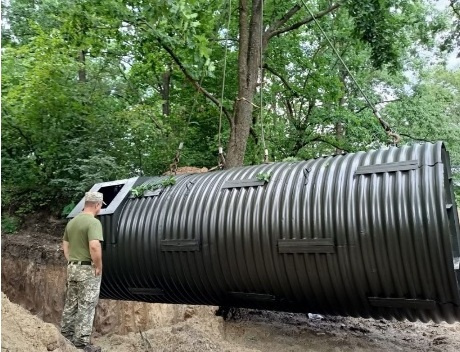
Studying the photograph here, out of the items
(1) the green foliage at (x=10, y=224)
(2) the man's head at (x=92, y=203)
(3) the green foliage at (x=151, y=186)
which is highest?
(3) the green foliage at (x=151, y=186)

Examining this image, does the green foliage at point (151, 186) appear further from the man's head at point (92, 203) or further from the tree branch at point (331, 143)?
the tree branch at point (331, 143)

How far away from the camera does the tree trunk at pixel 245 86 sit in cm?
793

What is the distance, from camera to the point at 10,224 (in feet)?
31.0

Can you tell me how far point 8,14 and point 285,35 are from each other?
339 inches

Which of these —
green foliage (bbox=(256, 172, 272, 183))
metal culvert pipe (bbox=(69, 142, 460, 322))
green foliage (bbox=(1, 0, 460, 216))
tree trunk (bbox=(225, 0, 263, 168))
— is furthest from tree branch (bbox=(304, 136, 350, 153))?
green foliage (bbox=(256, 172, 272, 183))

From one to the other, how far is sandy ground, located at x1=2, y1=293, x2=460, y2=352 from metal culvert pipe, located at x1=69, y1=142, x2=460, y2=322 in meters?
1.26

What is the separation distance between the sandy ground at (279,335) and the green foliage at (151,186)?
1.96 metres

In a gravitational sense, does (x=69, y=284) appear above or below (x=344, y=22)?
below

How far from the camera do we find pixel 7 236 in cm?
909

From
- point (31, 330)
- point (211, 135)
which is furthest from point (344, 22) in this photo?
point (31, 330)

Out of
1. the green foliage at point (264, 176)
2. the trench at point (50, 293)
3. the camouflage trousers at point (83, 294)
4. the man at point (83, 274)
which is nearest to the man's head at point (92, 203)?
the man at point (83, 274)

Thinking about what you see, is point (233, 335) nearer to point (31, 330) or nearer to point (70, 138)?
point (31, 330)

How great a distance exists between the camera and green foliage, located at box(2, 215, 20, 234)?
9.32 m

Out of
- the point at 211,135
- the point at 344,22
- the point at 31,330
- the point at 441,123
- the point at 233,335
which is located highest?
the point at 344,22
